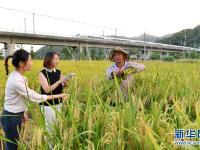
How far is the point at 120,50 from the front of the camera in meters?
3.65

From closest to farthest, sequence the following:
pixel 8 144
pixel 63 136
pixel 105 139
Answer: pixel 105 139 < pixel 63 136 < pixel 8 144

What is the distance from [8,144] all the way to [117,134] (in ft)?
5.10

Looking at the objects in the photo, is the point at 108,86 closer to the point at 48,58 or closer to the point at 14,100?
the point at 48,58

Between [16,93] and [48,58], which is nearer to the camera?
[16,93]

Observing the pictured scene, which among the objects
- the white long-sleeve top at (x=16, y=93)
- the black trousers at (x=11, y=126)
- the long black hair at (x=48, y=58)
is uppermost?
the long black hair at (x=48, y=58)

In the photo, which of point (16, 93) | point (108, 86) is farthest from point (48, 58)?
point (108, 86)

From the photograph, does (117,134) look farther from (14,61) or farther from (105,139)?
(14,61)

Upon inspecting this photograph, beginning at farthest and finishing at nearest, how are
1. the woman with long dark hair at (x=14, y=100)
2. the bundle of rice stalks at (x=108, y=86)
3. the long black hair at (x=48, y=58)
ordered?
the long black hair at (x=48, y=58) < the woman with long dark hair at (x=14, y=100) < the bundle of rice stalks at (x=108, y=86)

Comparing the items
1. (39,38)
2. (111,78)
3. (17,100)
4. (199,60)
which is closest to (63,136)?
(17,100)

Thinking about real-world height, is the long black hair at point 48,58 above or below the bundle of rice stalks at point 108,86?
above

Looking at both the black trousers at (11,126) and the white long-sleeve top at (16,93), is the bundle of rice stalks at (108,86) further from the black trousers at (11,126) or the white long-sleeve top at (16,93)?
the black trousers at (11,126)

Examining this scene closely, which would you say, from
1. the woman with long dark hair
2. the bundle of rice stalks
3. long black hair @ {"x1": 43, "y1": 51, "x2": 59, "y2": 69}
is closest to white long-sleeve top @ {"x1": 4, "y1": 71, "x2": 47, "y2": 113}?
the woman with long dark hair

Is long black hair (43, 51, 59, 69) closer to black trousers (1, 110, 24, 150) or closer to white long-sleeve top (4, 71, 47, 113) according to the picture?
white long-sleeve top (4, 71, 47, 113)

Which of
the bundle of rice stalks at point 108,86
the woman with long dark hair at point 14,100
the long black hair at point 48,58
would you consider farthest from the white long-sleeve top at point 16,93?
the bundle of rice stalks at point 108,86
